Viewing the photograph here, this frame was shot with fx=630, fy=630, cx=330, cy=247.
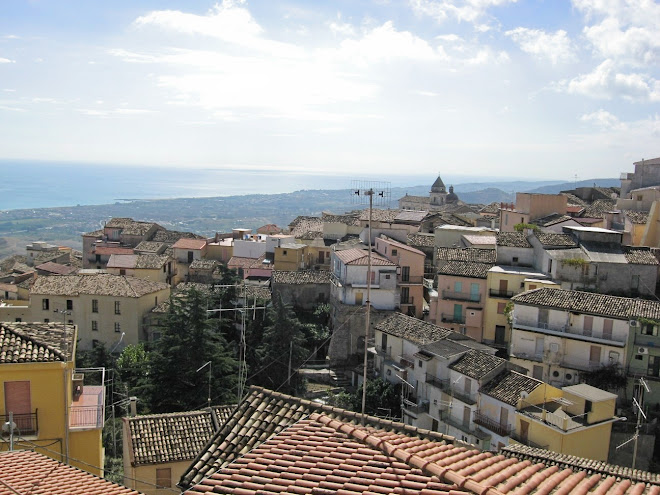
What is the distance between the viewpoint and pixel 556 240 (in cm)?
3114

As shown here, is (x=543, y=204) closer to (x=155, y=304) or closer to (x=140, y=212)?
(x=155, y=304)

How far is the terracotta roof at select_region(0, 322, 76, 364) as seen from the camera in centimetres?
1280

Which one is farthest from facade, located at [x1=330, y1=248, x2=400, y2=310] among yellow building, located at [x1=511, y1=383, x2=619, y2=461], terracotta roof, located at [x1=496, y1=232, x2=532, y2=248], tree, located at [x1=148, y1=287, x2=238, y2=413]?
yellow building, located at [x1=511, y1=383, x2=619, y2=461]

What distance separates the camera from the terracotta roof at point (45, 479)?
25.8 ft

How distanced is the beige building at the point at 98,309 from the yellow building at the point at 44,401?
23.5m

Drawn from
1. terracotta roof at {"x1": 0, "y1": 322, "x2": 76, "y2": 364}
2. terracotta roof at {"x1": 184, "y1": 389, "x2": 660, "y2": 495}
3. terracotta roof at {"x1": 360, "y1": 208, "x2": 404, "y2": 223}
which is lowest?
terracotta roof at {"x1": 0, "y1": 322, "x2": 76, "y2": 364}

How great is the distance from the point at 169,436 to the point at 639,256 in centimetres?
2288

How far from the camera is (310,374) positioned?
30.8m

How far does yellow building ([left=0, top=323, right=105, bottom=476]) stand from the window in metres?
2.06

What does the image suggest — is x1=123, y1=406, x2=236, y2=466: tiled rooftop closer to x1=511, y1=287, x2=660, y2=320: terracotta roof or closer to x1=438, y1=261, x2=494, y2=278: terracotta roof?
x1=511, y1=287, x2=660, y2=320: terracotta roof

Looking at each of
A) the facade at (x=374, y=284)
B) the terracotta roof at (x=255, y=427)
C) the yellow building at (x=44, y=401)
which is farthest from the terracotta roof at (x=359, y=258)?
the terracotta roof at (x=255, y=427)

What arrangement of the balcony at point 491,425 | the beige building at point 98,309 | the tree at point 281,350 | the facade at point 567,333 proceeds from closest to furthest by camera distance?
the balcony at point 491,425 < the facade at point 567,333 < the tree at point 281,350 < the beige building at point 98,309

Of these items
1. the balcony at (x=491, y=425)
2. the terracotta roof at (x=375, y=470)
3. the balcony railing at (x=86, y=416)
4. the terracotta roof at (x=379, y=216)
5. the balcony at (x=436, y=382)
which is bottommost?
the balcony at (x=491, y=425)

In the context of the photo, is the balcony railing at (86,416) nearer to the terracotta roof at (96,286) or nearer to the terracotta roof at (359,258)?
the terracotta roof at (359,258)
